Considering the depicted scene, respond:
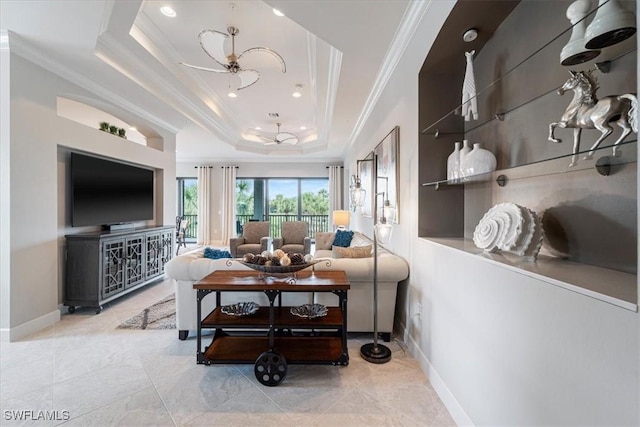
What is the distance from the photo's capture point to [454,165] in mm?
2086

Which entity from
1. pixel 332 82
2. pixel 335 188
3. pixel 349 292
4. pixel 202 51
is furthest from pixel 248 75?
pixel 335 188

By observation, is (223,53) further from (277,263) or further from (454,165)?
(454,165)

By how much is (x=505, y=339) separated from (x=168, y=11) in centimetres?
377

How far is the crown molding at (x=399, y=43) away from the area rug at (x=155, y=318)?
3.50 m

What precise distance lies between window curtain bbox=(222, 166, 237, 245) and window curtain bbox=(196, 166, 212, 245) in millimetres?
477

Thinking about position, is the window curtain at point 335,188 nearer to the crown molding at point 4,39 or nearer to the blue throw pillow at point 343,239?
the blue throw pillow at point 343,239

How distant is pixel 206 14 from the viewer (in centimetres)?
290

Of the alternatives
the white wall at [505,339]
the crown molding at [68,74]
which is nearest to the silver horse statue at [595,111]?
the white wall at [505,339]

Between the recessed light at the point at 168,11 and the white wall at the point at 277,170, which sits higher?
the recessed light at the point at 168,11

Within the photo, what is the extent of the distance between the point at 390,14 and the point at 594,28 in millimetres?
1494

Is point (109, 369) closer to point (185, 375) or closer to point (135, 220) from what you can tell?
point (185, 375)

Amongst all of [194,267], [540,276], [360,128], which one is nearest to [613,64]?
[540,276]

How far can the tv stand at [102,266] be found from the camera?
11.0 feet

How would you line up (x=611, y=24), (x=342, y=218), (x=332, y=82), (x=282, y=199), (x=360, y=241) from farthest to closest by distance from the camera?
(x=282, y=199) → (x=342, y=218) → (x=360, y=241) → (x=332, y=82) → (x=611, y=24)
